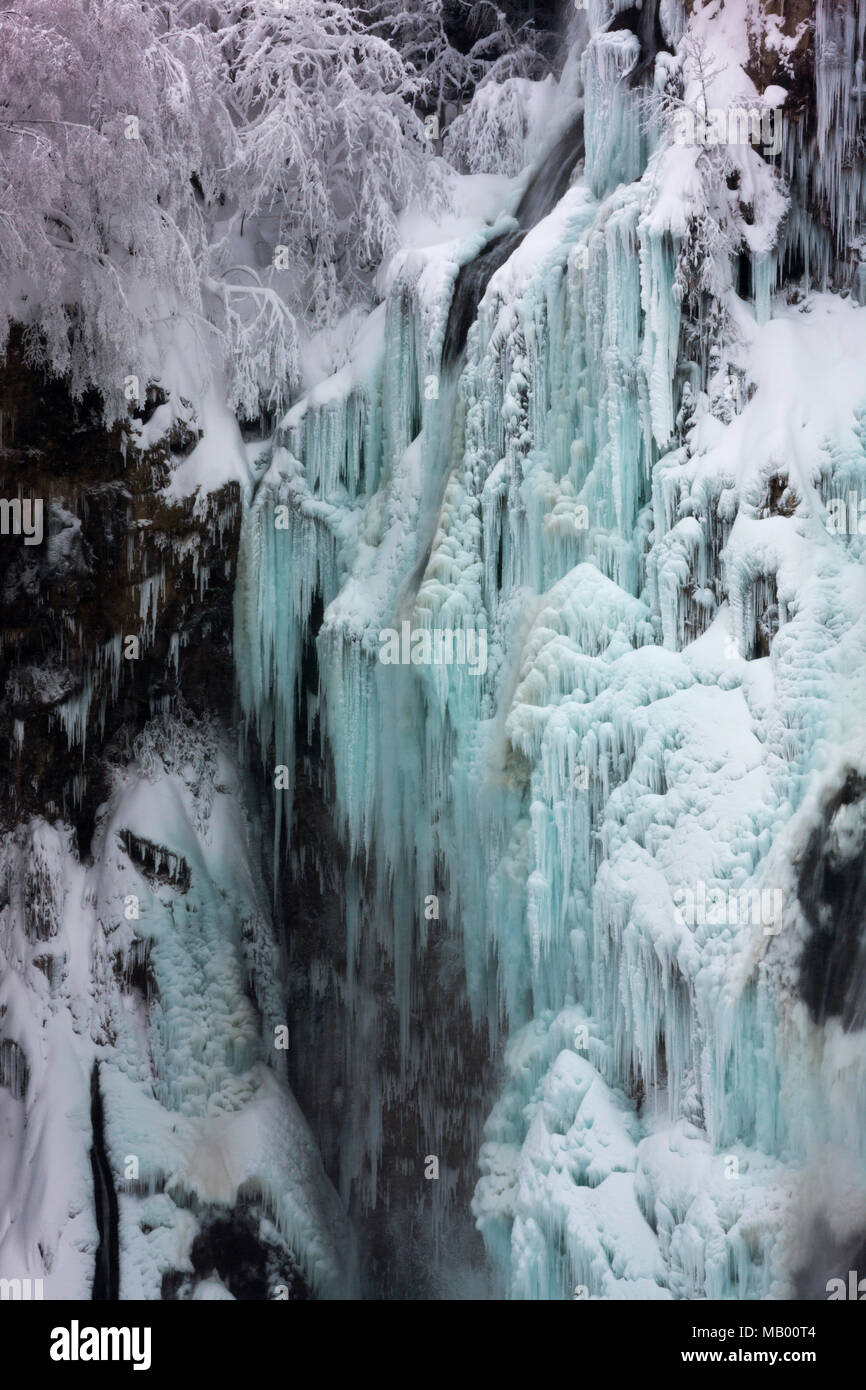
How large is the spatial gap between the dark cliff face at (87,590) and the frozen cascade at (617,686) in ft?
1.23

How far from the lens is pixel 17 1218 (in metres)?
7.27

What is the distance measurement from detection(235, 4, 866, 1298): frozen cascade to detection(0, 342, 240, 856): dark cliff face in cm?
38

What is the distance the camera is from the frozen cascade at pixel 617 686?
587 centimetres

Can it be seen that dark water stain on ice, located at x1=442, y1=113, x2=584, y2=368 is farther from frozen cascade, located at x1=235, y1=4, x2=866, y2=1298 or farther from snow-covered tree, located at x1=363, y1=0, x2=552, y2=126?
snow-covered tree, located at x1=363, y1=0, x2=552, y2=126

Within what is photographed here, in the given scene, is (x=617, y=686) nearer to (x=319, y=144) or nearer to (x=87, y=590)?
(x=87, y=590)

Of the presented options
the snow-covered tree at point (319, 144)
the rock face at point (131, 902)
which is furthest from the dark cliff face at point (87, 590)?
the snow-covered tree at point (319, 144)

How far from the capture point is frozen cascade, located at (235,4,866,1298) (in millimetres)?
5871

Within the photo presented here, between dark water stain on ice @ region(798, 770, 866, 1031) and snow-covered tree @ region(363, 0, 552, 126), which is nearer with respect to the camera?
dark water stain on ice @ region(798, 770, 866, 1031)

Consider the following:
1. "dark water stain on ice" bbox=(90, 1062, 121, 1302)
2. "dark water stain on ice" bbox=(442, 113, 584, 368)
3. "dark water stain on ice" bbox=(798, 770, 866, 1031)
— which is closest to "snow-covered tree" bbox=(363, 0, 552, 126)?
"dark water stain on ice" bbox=(442, 113, 584, 368)

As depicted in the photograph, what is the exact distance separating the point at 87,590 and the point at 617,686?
3011 mm

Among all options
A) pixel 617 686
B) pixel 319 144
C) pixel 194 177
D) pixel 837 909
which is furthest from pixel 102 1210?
pixel 319 144

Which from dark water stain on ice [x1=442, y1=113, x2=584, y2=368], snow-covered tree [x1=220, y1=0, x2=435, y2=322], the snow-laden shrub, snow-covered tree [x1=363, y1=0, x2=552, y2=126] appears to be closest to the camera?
dark water stain on ice [x1=442, y1=113, x2=584, y2=368]

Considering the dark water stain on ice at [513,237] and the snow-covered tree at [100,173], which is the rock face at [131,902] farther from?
the dark water stain on ice at [513,237]
